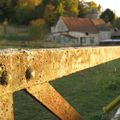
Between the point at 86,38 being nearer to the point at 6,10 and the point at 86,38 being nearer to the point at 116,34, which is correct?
the point at 116,34

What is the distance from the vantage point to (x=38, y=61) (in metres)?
1.90

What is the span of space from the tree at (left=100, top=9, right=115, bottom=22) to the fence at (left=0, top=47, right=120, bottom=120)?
3569 inches

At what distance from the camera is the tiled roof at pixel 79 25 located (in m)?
77.8

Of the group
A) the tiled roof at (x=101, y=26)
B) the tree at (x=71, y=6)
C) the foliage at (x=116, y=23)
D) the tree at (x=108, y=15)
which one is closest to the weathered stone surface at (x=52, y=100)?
the tiled roof at (x=101, y=26)

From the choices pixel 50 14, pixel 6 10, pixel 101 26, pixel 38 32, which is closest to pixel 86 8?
pixel 101 26

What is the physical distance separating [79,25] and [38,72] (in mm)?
77329

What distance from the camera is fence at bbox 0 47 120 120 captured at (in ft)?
5.37

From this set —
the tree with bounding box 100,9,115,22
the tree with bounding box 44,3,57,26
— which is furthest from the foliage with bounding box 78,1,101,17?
the tree with bounding box 44,3,57,26

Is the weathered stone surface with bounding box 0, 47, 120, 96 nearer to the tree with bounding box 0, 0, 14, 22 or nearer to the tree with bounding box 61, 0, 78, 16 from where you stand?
the tree with bounding box 0, 0, 14, 22

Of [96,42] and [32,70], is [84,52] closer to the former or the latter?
[32,70]

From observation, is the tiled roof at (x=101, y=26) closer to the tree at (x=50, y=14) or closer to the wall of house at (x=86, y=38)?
the wall of house at (x=86, y=38)

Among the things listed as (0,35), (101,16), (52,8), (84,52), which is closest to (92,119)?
(84,52)

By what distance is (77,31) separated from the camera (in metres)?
78.1

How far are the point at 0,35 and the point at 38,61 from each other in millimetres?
76677
